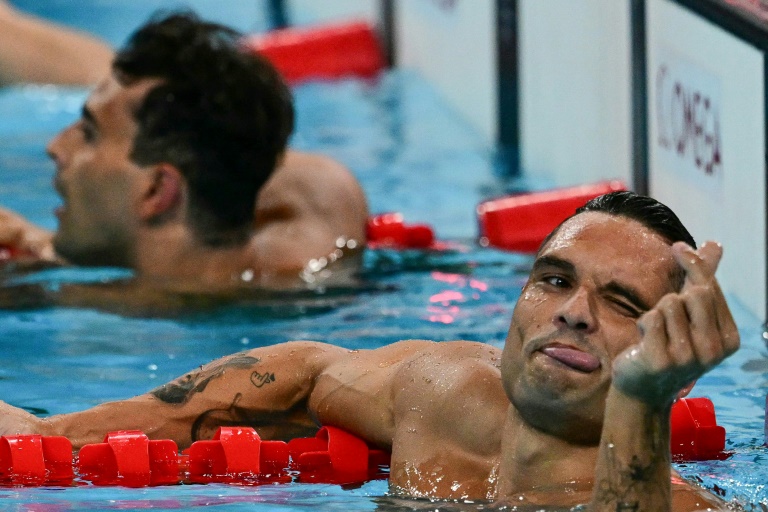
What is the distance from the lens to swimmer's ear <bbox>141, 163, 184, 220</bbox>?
408cm

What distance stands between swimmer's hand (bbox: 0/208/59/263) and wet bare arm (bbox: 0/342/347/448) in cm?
160

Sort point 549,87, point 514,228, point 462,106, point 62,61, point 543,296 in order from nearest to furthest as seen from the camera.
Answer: point 543,296, point 514,228, point 549,87, point 462,106, point 62,61

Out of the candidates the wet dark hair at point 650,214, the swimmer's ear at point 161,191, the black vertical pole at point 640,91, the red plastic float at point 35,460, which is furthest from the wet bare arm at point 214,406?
the black vertical pole at point 640,91

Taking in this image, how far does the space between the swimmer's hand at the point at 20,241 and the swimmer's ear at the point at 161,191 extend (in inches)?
19.2

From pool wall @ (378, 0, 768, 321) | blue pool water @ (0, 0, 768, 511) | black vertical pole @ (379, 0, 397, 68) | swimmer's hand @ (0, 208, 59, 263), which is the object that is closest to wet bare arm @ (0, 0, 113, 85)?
blue pool water @ (0, 0, 768, 511)

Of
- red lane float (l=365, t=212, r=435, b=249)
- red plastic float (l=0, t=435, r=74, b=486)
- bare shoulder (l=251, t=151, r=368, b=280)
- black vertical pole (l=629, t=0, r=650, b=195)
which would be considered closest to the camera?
red plastic float (l=0, t=435, r=74, b=486)

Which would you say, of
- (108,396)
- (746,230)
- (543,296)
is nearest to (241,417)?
(108,396)

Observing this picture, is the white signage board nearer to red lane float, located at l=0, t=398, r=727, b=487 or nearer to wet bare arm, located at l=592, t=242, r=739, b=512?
red lane float, located at l=0, t=398, r=727, b=487

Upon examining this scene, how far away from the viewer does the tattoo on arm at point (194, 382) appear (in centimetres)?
286

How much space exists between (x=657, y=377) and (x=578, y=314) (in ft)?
0.84

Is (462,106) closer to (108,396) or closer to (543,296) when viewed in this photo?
(108,396)

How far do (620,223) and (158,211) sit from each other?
2.09 metres

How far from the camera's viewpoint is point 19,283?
421cm

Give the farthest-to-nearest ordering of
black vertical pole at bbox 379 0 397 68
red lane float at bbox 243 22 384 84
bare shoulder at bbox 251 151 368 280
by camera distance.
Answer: black vertical pole at bbox 379 0 397 68
red lane float at bbox 243 22 384 84
bare shoulder at bbox 251 151 368 280
